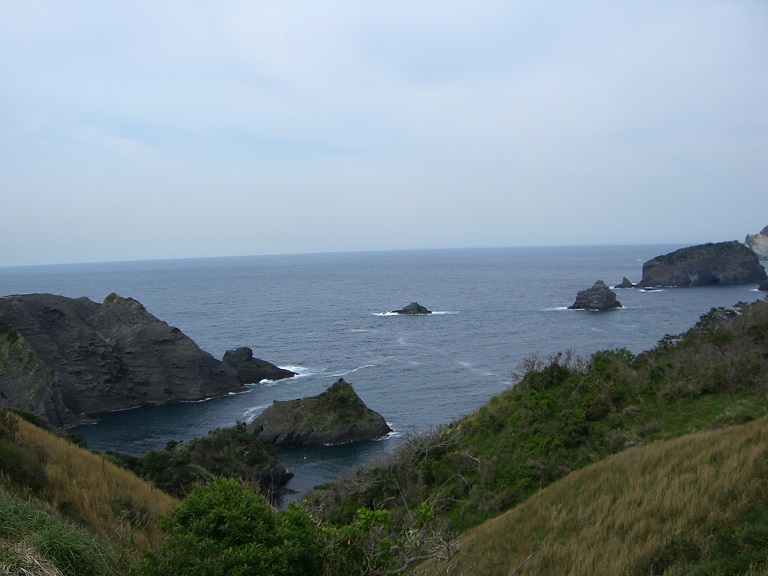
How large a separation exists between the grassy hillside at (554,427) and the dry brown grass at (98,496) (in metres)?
5.37

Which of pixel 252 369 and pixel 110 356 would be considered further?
pixel 252 369

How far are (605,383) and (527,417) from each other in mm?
3026

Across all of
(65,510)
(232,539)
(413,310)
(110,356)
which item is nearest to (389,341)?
(413,310)

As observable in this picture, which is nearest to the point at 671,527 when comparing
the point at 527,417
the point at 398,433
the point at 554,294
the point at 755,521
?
the point at 755,521

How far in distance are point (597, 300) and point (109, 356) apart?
69.2 metres

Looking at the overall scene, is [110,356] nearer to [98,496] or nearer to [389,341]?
[389,341]

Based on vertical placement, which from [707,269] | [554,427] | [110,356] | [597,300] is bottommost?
[110,356]

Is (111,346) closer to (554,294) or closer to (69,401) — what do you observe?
(69,401)

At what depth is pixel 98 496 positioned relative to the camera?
413 inches

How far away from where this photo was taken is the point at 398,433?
41.0 metres

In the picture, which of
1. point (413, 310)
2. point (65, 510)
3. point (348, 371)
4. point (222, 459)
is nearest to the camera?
point (65, 510)

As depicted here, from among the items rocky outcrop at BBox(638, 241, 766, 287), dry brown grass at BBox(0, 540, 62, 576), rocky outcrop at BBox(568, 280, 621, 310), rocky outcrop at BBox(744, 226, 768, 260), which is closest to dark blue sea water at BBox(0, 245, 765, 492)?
rocky outcrop at BBox(568, 280, 621, 310)

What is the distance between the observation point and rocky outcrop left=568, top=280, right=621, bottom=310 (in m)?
87.9

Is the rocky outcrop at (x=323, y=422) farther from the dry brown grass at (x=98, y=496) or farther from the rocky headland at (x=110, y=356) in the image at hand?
the dry brown grass at (x=98, y=496)
